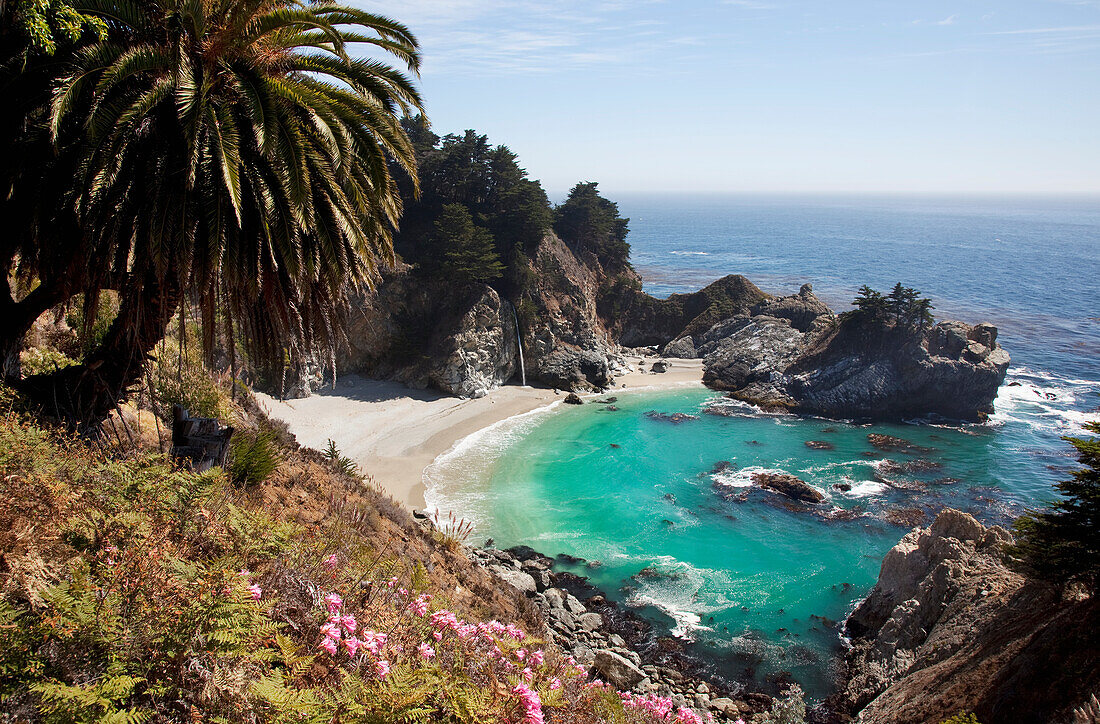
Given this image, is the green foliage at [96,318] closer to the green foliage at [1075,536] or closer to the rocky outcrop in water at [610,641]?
the rocky outcrop in water at [610,641]

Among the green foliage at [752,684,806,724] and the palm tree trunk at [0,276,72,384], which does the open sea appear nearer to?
the green foliage at [752,684,806,724]

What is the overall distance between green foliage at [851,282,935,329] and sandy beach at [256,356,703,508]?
78.3 ft

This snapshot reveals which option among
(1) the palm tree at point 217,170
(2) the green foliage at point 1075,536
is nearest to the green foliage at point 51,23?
(1) the palm tree at point 217,170

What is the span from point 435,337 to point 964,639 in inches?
1301

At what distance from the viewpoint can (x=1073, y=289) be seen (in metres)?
88.8

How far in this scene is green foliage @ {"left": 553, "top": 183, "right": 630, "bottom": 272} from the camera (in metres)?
54.8

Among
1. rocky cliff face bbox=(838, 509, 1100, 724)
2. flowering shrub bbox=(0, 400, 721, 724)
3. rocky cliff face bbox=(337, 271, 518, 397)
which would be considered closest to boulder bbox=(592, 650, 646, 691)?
rocky cliff face bbox=(838, 509, 1100, 724)

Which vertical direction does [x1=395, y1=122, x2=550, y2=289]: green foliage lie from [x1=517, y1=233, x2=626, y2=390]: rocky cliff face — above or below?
above

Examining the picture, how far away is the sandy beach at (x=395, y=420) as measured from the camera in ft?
94.7

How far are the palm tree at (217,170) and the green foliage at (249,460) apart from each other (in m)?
1.78

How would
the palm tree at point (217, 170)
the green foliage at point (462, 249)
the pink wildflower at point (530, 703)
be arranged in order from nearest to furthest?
the pink wildflower at point (530, 703), the palm tree at point (217, 170), the green foliage at point (462, 249)

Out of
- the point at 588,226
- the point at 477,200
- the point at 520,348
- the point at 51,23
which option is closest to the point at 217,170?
the point at 51,23

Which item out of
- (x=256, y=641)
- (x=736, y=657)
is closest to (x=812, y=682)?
(x=736, y=657)

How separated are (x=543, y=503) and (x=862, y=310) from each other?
99.2 feet
